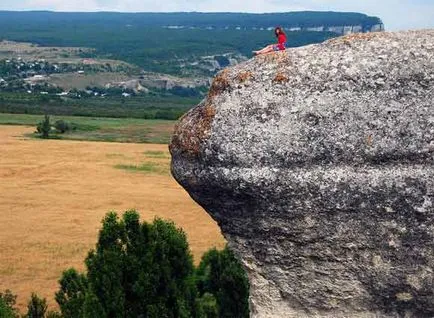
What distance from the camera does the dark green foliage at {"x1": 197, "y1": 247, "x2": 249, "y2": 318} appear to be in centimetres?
2305

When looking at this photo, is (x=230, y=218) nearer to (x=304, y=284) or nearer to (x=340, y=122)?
(x=304, y=284)

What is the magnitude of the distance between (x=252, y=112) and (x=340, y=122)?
1127mm

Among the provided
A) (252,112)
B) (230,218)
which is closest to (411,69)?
(252,112)

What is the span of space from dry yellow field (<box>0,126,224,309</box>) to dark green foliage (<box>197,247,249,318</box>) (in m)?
11.5

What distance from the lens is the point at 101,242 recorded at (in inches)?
784

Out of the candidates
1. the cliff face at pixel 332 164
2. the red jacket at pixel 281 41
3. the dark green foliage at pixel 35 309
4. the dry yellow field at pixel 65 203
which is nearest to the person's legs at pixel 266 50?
the red jacket at pixel 281 41

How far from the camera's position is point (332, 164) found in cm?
976

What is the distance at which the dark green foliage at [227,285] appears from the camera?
23047mm

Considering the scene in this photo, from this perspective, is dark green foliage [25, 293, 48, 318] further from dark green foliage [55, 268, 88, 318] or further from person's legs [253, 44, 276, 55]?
person's legs [253, 44, 276, 55]

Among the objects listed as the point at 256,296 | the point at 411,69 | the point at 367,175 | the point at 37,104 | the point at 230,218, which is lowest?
the point at 37,104

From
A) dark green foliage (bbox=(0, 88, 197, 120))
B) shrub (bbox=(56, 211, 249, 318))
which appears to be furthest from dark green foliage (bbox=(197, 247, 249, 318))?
dark green foliage (bbox=(0, 88, 197, 120))

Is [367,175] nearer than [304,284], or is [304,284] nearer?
[367,175]

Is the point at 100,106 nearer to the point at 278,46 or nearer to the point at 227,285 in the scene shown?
the point at 227,285

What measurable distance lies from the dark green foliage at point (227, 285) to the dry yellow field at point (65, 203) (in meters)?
11.5
